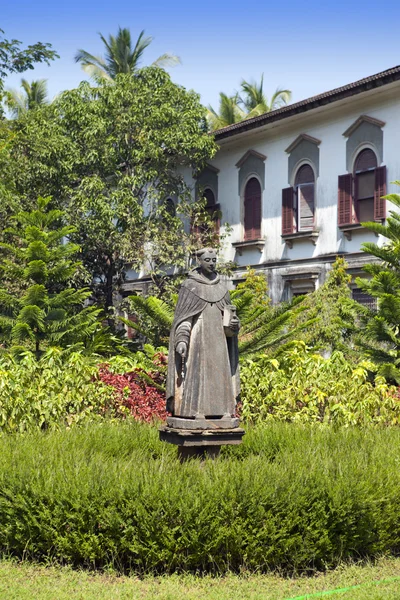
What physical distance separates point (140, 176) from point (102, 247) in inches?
87.8

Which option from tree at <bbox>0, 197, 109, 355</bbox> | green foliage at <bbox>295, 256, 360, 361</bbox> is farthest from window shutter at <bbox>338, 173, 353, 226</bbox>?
tree at <bbox>0, 197, 109, 355</bbox>

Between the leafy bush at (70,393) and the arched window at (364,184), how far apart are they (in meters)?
8.74

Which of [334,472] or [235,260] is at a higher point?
[235,260]

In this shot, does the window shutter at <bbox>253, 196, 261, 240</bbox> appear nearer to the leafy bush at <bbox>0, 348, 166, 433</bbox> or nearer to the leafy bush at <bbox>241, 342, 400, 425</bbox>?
the leafy bush at <bbox>0, 348, 166, 433</bbox>

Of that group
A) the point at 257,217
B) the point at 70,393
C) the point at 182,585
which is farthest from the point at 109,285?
the point at 182,585

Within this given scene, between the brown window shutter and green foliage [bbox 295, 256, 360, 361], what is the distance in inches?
92.2

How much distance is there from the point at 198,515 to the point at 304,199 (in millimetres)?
16411

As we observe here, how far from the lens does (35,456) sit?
7273 millimetres

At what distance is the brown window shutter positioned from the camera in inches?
869

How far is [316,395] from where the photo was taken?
11.2m

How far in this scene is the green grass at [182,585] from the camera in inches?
225

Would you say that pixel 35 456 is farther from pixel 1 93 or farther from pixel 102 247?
pixel 102 247

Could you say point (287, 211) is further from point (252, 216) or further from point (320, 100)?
point (320, 100)

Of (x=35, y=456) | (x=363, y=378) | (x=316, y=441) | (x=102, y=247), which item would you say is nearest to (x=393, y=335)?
(x=363, y=378)
